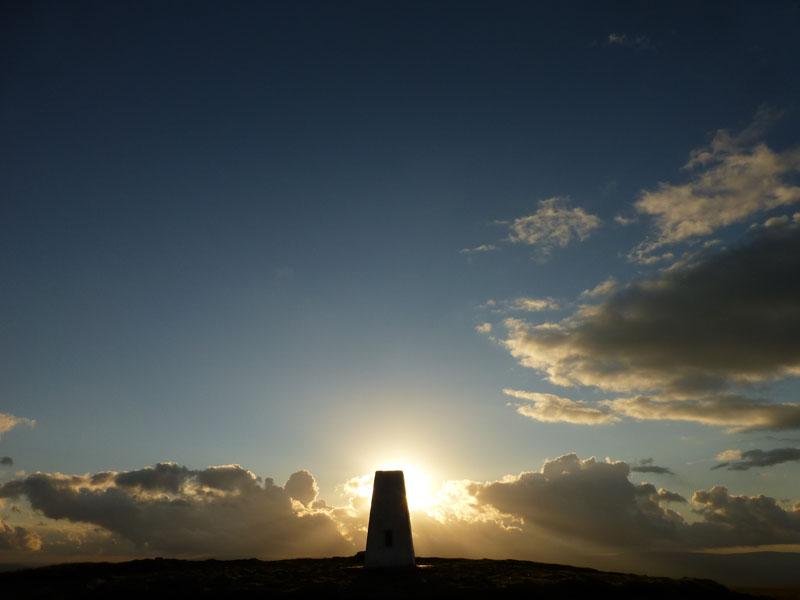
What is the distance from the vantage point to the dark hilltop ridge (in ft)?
90.2

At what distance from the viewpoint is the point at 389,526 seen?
3481 centimetres

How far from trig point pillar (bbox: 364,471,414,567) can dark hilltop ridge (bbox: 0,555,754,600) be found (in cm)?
90

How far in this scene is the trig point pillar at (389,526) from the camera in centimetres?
3416

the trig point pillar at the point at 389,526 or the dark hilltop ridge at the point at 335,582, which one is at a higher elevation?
the trig point pillar at the point at 389,526

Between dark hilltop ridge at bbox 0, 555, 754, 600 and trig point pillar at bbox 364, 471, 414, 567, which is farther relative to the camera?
trig point pillar at bbox 364, 471, 414, 567

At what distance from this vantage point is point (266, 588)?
2850 centimetres

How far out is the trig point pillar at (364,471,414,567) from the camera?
112 feet

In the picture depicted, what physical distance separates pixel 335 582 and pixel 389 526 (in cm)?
594

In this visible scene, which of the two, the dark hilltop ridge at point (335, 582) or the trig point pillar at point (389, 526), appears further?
the trig point pillar at point (389, 526)

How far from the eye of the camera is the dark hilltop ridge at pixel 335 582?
27.5 m

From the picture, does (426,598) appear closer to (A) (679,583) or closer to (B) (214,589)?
(B) (214,589)

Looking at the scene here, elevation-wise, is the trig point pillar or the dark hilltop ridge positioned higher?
the trig point pillar

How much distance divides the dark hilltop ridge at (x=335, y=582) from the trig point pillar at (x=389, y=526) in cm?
90

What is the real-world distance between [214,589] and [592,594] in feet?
63.8
